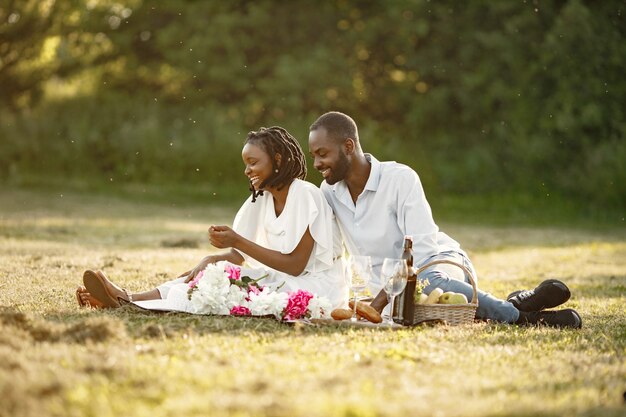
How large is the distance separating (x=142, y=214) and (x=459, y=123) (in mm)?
11183

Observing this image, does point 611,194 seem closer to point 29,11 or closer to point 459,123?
point 459,123

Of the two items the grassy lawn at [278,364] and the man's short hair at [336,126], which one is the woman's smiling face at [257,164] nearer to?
the man's short hair at [336,126]

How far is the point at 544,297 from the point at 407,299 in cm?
105

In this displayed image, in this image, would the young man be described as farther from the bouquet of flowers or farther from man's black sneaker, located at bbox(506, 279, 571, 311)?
the bouquet of flowers

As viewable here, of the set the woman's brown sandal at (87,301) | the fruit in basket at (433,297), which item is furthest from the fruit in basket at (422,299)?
the woman's brown sandal at (87,301)

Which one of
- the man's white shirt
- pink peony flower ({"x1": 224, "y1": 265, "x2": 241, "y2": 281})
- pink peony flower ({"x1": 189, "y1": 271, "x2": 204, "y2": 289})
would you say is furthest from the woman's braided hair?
pink peony flower ({"x1": 189, "y1": 271, "x2": 204, "y2": 289})

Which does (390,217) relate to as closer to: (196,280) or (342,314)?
(342,314)

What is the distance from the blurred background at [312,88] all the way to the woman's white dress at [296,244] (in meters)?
15.7

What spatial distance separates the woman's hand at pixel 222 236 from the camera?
586cm

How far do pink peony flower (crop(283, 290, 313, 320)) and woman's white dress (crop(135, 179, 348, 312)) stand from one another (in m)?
0.31

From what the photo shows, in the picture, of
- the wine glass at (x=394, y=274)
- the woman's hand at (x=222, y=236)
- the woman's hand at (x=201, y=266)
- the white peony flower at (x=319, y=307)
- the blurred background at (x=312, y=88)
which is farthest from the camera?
the blurred background at (x=312, y=88)

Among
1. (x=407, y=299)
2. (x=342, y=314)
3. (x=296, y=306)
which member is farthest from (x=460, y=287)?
(x=296, y=306)

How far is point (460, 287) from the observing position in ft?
20.3

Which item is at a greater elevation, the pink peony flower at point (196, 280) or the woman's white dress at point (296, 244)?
the woman's white dress at point (296, 244)
